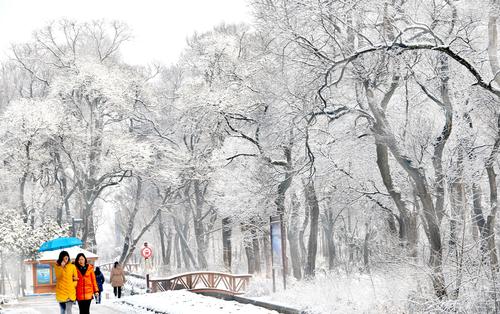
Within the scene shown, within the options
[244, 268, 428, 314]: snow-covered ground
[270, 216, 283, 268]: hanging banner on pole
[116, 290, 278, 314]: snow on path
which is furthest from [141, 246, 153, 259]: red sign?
[270, 216, 283, 268]: hanging banner on pole

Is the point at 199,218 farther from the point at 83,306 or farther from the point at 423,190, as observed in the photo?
the point at 83,306

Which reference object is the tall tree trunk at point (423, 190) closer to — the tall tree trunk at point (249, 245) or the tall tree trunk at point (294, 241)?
the tall tree trunk at point (294, 241)

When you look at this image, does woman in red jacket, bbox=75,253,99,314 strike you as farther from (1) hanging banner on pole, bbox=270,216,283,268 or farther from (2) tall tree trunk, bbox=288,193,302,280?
(2) tall tree trunk, bbox=288,193,302,280

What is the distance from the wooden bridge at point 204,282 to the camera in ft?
113

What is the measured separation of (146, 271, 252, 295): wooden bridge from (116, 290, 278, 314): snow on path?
28.5 ft

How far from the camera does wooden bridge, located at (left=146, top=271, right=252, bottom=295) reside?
113ft

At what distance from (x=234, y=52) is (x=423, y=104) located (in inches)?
733

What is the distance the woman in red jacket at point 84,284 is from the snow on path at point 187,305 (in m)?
4.15

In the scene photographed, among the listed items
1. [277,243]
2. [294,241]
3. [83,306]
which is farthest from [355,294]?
[294,241]

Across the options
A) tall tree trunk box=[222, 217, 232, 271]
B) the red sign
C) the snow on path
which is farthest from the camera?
tall tree trunk box=[222, 217, 232, 271]

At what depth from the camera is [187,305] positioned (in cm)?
2092

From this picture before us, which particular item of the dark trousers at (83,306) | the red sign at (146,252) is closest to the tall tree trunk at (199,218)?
the red sign at (146,252)

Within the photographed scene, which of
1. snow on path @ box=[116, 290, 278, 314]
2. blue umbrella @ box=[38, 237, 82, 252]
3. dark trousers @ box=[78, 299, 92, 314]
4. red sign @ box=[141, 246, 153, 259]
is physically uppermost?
blue umbrella @ box=[38, 237, 82, 252]

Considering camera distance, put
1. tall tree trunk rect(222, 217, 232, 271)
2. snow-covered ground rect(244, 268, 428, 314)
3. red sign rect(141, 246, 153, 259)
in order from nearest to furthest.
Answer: snow-covered ground rect(244, 268, 428, 314) → red sign rect(141, 246, 153, 259) → tall tree trunk rect(222, 217, 232, 271)
